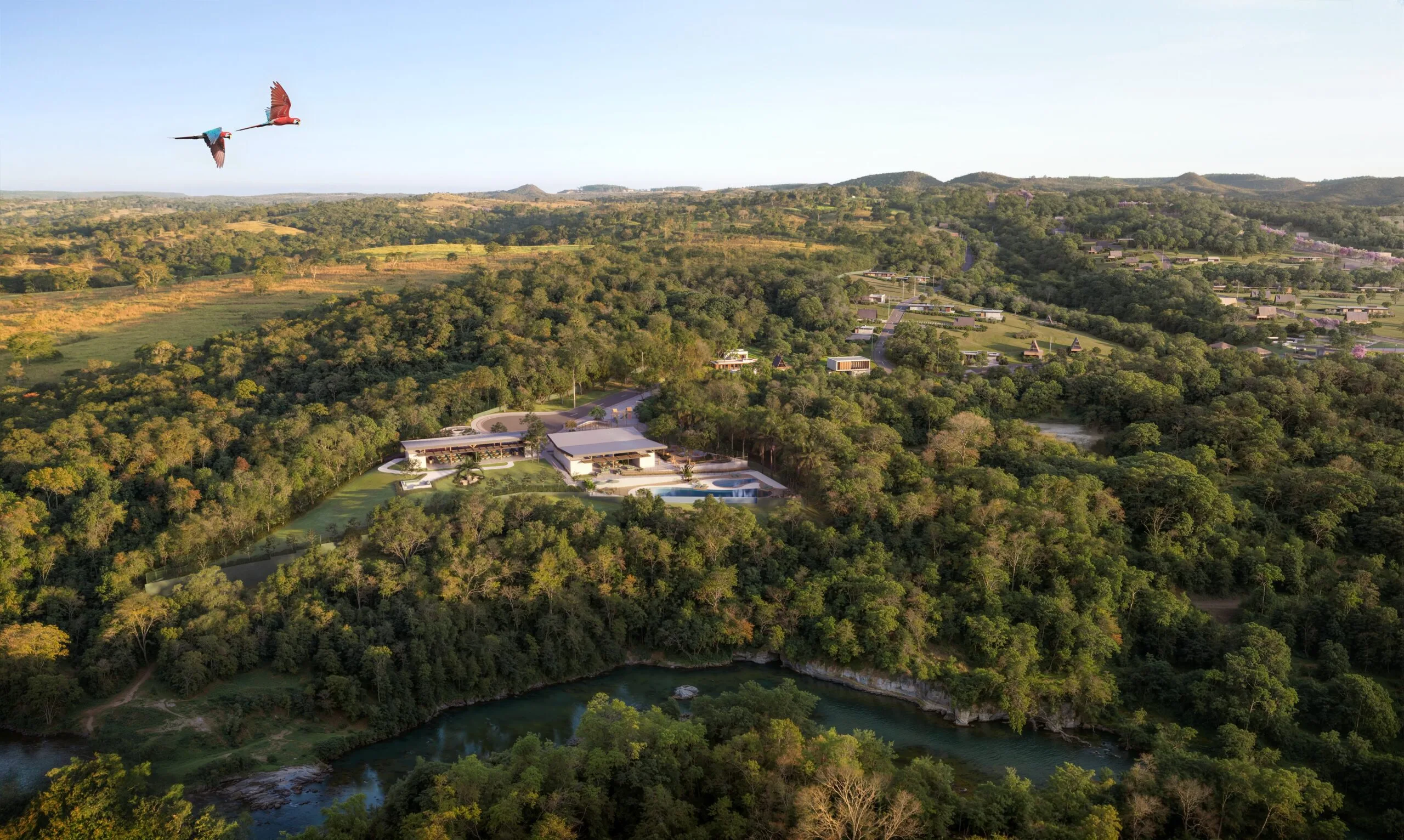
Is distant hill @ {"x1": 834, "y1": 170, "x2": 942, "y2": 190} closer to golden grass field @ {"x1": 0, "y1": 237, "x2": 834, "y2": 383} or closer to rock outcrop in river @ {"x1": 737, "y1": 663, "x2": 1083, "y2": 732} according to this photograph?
golden grass field @ {"x1": 0, "y1": 237, "x2": 834, "y2": 383}

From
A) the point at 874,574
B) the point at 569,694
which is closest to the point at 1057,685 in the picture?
the point at 874,574

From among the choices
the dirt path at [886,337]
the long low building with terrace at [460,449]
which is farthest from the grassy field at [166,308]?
the dirt path at [886,337]

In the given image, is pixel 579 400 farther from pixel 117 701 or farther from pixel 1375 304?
pixel 1375 304

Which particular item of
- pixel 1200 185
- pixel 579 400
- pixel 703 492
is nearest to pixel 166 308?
pixel 579 400

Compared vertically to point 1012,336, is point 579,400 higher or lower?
lower

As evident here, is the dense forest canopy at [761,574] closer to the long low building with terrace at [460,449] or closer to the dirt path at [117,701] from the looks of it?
the dirt path at [117,701]

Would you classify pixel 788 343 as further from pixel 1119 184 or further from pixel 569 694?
pixel 1119 184
